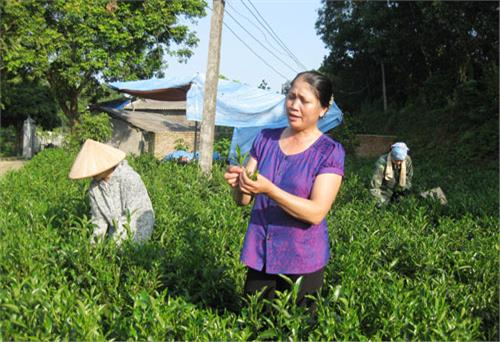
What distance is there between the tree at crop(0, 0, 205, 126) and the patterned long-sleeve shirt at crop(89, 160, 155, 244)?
15828mm

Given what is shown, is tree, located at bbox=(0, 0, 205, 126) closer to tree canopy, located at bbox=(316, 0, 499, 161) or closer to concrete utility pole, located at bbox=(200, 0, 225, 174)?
tree canopy, located at bbox=(316, 0, 499, 161)

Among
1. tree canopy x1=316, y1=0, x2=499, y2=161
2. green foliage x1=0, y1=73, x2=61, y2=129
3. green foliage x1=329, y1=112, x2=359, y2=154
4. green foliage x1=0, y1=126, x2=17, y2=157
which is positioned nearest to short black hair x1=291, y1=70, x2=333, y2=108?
tree canopy x1=316, y1=0, x2=499, y2=161

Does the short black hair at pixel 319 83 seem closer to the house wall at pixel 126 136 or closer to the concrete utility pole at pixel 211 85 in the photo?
the concrete utility pole at pixel 211 85

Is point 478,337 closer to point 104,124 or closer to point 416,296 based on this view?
point 416,296

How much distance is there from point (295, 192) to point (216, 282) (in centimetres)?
130

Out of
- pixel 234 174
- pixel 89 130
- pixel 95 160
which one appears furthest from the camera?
pixel 89 130

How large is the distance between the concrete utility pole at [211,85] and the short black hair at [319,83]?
22.2 ft

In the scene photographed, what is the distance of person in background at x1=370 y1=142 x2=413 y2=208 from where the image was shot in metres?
6.59

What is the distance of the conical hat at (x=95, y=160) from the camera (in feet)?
12.4

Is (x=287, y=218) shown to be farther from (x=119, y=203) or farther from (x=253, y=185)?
(x=119, y=203)

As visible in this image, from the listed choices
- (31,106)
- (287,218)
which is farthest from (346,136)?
(31,106)

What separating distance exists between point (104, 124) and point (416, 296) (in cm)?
1759

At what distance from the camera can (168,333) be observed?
244 cm

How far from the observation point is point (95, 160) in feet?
12.5
